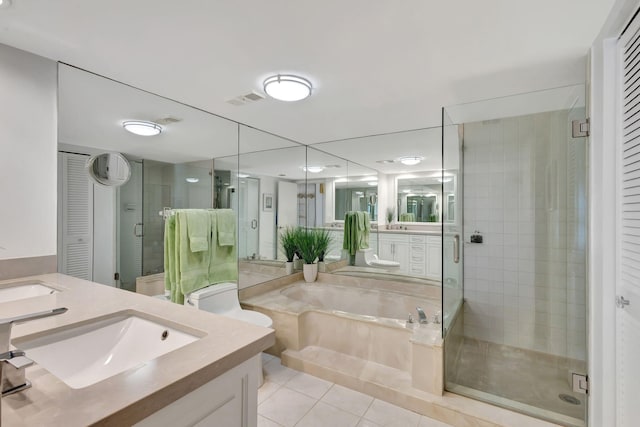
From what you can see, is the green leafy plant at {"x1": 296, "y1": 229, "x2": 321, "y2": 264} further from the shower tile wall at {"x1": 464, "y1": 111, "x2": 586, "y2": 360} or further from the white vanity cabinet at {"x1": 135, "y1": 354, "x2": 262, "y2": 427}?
the white vanity cabinet at {"x1": 135, "y1": 354, "x2": 262, "y2": 427}

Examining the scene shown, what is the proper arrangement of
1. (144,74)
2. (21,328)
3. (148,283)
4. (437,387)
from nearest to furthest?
1. (21,328)
2. (144,74)
3. (437,387)
4. (148,283)

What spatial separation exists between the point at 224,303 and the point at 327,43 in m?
2.28

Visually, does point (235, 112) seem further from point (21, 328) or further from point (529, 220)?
point (529, 220)

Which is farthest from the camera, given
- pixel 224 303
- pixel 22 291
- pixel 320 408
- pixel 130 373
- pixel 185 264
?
pixel 224 303

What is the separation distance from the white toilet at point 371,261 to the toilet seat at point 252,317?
145 cm

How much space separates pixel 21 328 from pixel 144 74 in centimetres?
158

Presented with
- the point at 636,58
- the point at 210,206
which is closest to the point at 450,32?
the point at 636,58

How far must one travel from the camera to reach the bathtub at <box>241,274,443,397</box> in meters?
2.11

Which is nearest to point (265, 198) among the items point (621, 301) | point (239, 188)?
point (239, 188)

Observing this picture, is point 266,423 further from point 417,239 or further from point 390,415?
point 417,239

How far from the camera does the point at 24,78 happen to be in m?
1.63

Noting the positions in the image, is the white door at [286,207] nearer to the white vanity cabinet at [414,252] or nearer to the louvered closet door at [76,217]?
the white vanity cabinet at [414,252]

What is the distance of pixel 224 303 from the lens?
107 inches

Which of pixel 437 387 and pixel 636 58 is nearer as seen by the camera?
pixel 636 58
